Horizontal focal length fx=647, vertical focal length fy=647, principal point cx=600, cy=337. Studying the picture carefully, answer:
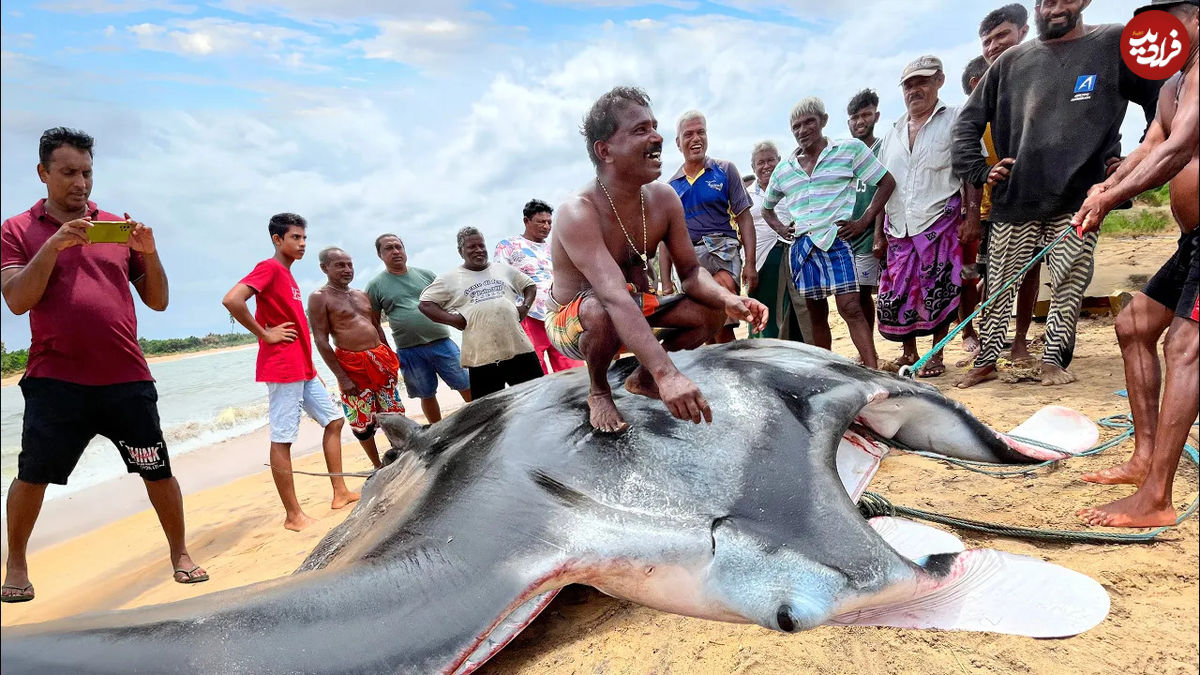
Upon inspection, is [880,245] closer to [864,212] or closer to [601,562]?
[864,212]

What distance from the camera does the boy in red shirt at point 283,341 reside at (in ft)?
14.6

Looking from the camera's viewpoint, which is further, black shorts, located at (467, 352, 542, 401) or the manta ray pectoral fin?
black shorts, located at (467, 352, 542, 401)

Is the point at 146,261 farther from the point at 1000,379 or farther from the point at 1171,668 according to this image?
the point at 1000,379

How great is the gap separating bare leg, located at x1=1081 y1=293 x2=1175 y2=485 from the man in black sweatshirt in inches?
65.2

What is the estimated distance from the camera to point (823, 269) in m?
4.79

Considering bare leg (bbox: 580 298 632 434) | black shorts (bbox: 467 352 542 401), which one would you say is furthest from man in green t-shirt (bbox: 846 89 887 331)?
bare leg (bbox: 580 298 632 434)

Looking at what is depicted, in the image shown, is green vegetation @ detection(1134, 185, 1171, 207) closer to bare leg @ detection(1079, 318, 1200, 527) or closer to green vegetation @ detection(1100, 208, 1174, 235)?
green vegetation @ detection(1100, 208, 1174, 235)

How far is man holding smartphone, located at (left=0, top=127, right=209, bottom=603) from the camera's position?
3.12m

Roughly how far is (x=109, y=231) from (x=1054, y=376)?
5.49m

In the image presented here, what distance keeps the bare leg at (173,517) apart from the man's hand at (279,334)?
1.14 meters

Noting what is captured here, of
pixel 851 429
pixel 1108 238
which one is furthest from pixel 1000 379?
pixel 1108 238

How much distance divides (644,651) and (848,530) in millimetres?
730

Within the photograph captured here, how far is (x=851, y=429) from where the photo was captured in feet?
9.59

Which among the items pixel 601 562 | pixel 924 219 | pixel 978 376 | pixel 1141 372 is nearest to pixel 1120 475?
pixel 1141 372
